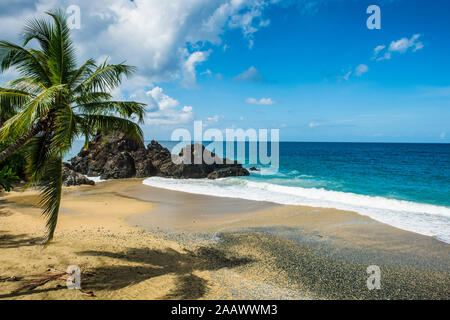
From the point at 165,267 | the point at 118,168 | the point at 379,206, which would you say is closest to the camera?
the point at 165,267

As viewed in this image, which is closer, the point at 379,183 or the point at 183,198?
the point at 183,198

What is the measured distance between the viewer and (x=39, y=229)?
916cm

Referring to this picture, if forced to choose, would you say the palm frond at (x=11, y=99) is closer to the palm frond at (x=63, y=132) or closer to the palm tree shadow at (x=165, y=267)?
the palm frond at (x=63, y=132)

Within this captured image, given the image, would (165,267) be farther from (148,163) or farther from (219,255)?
(148,163)

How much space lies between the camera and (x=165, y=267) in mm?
6715

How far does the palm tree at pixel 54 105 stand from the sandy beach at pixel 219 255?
1.36 metres

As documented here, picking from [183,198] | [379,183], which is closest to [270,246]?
[183,198]

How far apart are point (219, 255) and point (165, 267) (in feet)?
5.96

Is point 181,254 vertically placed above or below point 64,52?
below

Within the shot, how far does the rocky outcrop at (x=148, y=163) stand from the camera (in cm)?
2930

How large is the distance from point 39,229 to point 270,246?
841cm

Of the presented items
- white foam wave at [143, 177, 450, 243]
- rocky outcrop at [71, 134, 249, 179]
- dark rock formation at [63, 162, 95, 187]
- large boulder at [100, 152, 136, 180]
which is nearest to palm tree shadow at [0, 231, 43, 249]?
white foam wave at [143, 177, 450, 243]

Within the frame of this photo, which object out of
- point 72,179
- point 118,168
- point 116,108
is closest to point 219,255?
point 116,108
